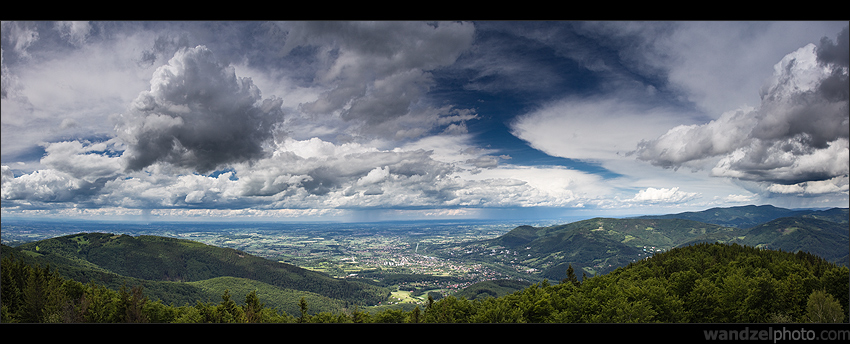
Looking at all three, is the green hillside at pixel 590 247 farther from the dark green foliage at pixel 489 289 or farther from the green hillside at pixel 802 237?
the dark green foliage at pixel 489 289

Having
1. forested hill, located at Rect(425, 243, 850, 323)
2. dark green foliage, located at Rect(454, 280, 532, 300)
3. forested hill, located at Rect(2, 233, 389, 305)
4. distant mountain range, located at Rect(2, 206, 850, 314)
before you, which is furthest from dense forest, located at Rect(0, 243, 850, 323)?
forested hill, located at Rect(2, 233, 389, 305)

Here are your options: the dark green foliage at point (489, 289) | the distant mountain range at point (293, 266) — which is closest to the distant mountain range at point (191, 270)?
the distant mountain range at point (293, 266)

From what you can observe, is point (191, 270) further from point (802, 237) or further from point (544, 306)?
point (802, 237)

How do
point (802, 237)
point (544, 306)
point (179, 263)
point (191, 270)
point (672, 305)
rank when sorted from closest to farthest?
point (544, 306)
point (672, 305)
point (191, 270)
point (179, 263)
point (802, 237)

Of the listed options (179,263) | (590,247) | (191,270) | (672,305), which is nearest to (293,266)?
(191,270)

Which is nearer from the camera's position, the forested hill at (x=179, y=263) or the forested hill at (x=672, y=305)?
the forested hill at (x=672, y=305)
